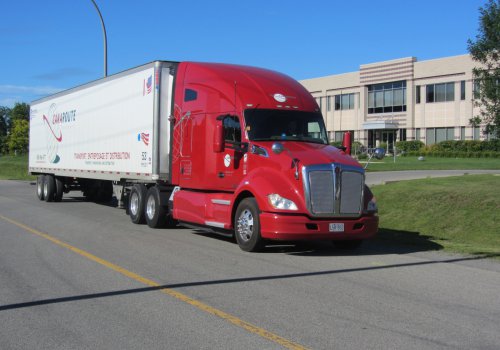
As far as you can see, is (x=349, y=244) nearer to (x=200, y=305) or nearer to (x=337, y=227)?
(x=337, y=227)

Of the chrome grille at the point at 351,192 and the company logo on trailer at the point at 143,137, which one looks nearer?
the chrome grille at the point at 351,192

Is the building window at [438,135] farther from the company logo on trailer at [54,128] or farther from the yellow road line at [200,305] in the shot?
the yellow road line at [200,305]

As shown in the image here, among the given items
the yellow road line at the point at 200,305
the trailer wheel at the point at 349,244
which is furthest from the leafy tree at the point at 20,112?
the trailer wheel at the point at 349,244

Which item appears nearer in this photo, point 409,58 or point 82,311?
point 82,311

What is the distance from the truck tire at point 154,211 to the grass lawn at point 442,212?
508 centimetres

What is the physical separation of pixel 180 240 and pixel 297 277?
4.18m

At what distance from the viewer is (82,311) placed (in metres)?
6.05

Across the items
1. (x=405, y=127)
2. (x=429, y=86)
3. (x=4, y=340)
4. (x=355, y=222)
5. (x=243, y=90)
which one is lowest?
(x=4, y=340)

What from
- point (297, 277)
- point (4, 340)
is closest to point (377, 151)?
point (297, 277)

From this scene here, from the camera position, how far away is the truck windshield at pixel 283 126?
10.8 metres

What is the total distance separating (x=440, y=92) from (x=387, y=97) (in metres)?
7.61

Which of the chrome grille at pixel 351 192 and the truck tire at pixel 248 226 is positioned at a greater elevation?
the chrome grille at pixel 351 192

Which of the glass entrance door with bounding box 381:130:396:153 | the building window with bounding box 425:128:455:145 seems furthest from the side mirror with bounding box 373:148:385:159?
the glass entrance door with bounding box 381:130:396:153

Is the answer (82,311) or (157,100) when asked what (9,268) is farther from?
(157,100)
